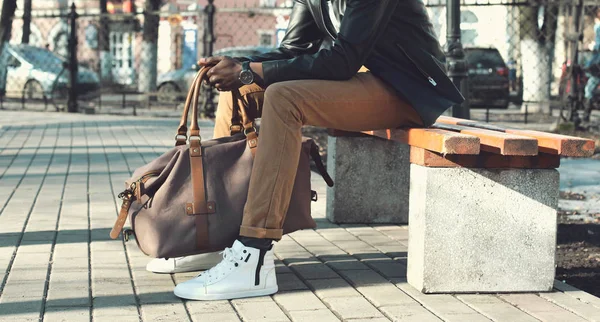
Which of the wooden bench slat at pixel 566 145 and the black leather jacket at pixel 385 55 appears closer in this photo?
the wooden bench slat at pixel 566 145

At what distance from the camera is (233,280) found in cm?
401

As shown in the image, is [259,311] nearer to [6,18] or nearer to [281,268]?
[281,268]

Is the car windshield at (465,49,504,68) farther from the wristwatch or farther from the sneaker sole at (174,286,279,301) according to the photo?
the sneaker sole at (174,286,279,301)

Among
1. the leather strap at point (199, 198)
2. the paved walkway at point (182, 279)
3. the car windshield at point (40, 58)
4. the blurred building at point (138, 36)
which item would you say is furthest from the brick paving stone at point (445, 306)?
the car windshield at point (40, 58)

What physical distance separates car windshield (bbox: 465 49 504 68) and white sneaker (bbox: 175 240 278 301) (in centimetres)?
1899

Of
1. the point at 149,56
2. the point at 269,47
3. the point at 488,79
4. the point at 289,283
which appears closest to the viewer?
the point at 289,283

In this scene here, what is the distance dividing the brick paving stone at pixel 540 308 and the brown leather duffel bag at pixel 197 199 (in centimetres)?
94

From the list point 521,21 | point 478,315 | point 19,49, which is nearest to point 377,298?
point 478,315

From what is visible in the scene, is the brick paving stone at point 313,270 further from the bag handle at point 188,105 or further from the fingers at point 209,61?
the fingers at point 209,61

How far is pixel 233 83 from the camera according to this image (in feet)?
13.5

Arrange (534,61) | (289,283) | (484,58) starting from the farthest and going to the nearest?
(484,58)
(534,61)
(289,283)

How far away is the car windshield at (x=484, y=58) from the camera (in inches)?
885

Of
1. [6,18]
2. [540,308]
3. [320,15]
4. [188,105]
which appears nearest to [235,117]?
[188,105]

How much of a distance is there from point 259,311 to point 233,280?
249 mm
